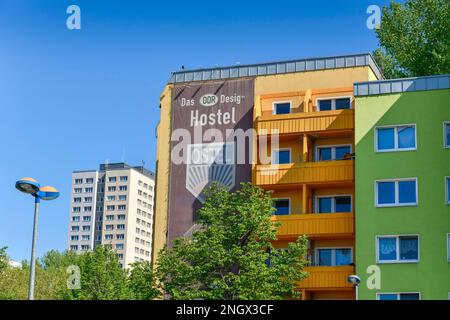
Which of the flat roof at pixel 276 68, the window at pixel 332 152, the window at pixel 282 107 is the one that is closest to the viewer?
the window at pixel 332 152

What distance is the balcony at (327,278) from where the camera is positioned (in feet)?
141

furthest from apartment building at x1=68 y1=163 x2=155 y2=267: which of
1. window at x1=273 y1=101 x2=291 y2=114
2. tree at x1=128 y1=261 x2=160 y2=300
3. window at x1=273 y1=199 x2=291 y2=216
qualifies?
tree at x1=128 y1=261 x2=160 y2=300

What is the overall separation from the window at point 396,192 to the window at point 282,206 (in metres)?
6.68

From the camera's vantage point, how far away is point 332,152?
4744 cm

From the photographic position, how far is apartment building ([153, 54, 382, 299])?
4491 centimetres

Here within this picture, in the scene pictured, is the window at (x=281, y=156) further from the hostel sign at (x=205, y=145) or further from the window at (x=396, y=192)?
the window at (x=396, y=192)

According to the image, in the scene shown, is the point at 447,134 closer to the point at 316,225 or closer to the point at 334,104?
the point at 334,104

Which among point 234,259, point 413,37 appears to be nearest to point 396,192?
point 234,259

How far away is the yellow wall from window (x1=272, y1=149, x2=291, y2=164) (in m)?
7.47

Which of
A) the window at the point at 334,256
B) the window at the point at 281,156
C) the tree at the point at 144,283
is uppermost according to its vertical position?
the window at the point at 281,156

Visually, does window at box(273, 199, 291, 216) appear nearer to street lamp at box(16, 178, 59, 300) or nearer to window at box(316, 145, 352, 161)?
window at box(316, 145, 352, 161)

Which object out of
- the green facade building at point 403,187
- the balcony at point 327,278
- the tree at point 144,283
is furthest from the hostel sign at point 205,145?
the green facade building at point 403,187
